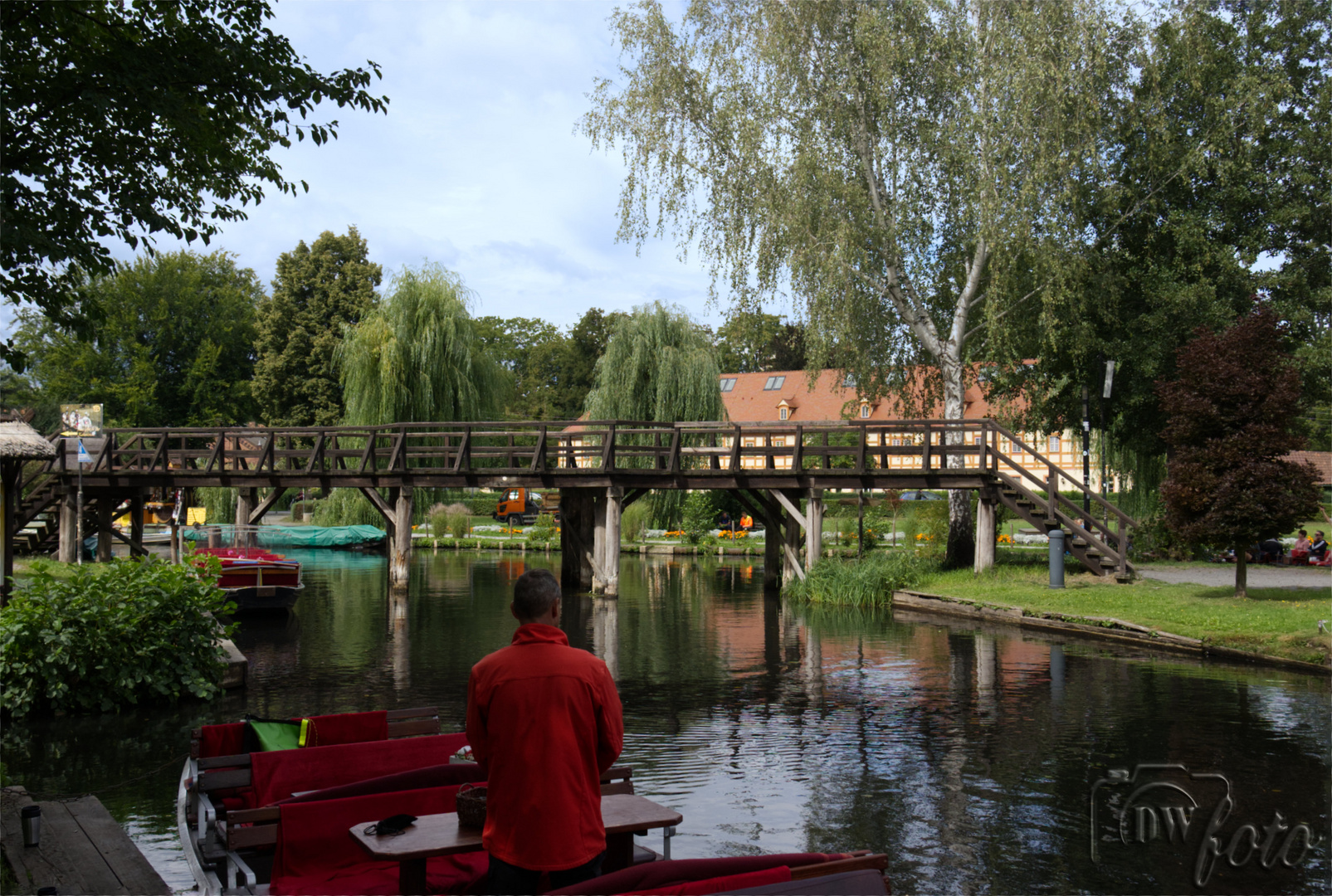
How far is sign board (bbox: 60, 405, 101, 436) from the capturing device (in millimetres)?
28188

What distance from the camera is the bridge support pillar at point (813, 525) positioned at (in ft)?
79.6

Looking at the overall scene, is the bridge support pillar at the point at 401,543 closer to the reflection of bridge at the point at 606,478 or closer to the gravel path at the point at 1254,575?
the reflection of bridge at the point at 606,478

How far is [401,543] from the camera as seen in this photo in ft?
85.7

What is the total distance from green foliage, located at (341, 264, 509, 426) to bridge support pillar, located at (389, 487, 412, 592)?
25.6 feet

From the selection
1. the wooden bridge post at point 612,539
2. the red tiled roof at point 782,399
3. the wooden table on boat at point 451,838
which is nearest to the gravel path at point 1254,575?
the wooden bridge post at point 612,539

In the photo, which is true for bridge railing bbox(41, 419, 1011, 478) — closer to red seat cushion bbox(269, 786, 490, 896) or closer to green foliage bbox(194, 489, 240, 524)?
green foliage bbox(194, 489, 240, 524)

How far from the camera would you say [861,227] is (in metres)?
23.0

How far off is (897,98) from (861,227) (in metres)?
3.18

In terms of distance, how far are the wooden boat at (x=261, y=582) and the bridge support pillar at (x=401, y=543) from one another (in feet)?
12.8

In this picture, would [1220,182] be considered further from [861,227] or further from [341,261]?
[341,261]

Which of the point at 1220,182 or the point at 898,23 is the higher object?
the point at 898,23

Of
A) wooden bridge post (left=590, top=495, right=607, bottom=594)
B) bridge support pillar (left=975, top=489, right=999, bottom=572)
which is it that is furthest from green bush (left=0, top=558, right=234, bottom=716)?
bridge support pillar (left=975, top=489, right=999, bottom=572)

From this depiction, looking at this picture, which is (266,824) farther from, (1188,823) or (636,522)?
(636,522)

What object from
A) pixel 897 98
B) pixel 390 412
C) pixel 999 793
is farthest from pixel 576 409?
pixel 999 793
